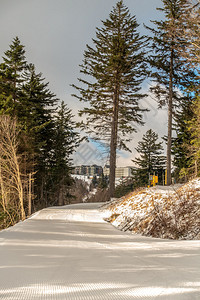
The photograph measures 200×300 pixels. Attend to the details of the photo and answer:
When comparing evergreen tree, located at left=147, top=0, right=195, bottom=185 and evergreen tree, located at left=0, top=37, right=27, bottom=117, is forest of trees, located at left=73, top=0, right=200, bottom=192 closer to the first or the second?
evergreen tree, located at left=147, top=0, right=195, bottom=185

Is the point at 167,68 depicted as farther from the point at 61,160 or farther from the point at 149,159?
the point at 149,159

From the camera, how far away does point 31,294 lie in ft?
A: 6.18

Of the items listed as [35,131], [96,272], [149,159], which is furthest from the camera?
[149,159]

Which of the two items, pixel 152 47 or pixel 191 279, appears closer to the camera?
pixel 191 279

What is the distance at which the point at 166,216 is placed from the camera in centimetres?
625

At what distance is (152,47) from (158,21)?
6.34 feet

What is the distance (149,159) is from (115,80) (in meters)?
20.1

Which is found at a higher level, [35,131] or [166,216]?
[35,131]

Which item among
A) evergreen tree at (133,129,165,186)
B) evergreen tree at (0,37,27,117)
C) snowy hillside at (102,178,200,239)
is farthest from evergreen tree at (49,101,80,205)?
snowy hillside at (102,178,200,239)

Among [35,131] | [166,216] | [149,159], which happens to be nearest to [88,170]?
[149,159]

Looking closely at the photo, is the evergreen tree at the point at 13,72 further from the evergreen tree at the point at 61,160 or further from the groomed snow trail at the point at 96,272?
the groomed snow trail at the point at 96,272

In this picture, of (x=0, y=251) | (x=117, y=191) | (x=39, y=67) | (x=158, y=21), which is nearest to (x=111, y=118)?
(x=158, y=21)

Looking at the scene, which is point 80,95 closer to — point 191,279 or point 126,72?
point 126,72

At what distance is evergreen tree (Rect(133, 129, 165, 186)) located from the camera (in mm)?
34188
